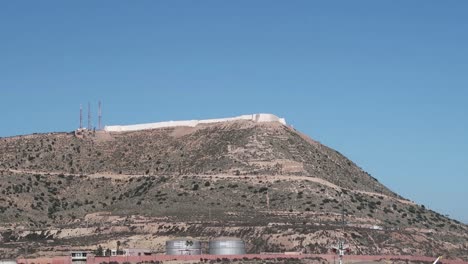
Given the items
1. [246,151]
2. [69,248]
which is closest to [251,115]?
[246,151]

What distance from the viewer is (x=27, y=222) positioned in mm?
153250

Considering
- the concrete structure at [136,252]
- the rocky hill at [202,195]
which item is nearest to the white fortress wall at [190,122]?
the rocky hill at [202,195]

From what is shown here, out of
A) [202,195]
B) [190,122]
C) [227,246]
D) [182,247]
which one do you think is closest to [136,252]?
[182,247]

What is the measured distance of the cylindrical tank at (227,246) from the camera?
11944 centimetres

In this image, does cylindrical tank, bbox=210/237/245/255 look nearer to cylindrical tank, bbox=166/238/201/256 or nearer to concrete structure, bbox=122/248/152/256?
cylindrical tank, bbox=166/238/201/256

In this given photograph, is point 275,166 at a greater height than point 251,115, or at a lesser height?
lesser

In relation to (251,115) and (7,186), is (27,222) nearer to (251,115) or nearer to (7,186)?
(7,186)

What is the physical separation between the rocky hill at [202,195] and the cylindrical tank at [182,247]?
9.07 metres

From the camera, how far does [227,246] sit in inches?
4722

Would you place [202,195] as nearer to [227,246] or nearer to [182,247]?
[182,247]

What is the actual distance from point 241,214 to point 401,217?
26.5 meters

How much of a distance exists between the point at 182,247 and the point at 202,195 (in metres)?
33.2

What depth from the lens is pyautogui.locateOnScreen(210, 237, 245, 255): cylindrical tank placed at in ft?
392

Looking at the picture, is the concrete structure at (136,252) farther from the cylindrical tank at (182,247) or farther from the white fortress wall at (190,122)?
the white fortress wall at (190,122)
